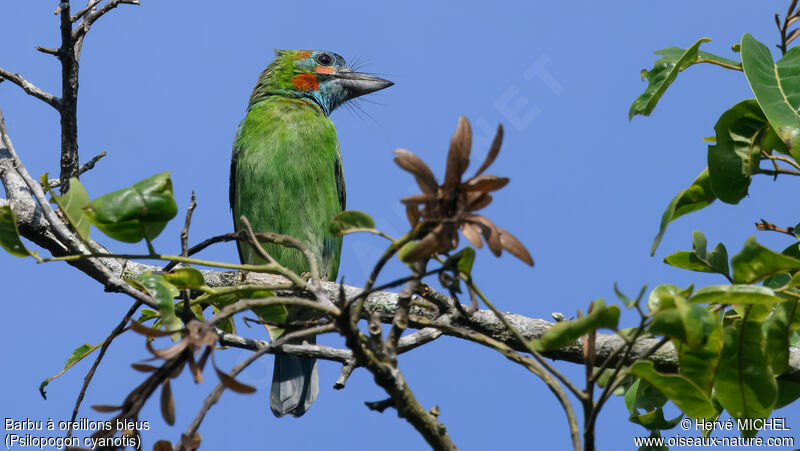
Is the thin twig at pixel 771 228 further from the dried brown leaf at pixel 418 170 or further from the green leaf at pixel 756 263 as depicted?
the dried brown leaf at pixel 418 170

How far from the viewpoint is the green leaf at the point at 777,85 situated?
5.71 ft

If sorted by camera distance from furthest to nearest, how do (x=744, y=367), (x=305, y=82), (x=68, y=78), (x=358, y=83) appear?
1. (x=358, y=83)
2. (x=305, y=82)
3. (x=68, y=78)
4. (x=744, y=367)

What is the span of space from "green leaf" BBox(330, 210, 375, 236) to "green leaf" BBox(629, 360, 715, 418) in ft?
1.70

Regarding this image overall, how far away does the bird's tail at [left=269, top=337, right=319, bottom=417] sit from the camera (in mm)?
3857

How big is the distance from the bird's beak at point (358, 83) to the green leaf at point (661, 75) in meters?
3.19

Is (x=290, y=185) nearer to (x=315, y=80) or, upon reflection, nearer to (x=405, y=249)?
(x=315, y=80)

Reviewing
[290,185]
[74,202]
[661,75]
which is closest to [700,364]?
[661,75]

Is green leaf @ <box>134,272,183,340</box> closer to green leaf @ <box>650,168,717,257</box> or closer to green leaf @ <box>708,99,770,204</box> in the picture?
green leaf @ <box>650,168,717,257</box>

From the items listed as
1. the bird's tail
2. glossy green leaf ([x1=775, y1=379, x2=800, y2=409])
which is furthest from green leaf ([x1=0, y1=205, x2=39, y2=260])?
the bird's tail

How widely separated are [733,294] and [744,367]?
13.7 inches

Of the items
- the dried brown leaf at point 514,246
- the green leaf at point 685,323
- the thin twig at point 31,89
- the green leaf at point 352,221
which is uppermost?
the thin twig at point 31,89

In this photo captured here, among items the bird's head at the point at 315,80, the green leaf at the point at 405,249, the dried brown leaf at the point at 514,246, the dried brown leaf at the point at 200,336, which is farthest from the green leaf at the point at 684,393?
the bird's head at the point at 315,80

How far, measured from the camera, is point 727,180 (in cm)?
181

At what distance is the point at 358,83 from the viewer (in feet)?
17.3
